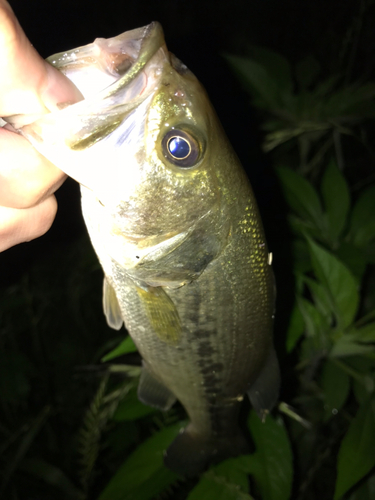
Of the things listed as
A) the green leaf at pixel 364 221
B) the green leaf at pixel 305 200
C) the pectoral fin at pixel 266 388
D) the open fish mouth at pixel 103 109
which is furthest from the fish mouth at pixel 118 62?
the green leaf at pixel 364 221

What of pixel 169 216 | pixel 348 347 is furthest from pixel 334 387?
pixel 169 216

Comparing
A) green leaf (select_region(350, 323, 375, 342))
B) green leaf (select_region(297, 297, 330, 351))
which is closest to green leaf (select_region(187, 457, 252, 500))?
green leaf (select_region(297, 297, 330, 351))

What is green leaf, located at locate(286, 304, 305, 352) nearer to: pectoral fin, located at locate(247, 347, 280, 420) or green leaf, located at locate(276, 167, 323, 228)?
pectoral fin, located at locate(247, 347, 280, 420)

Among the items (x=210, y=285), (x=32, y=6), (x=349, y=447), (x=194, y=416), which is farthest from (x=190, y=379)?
(x=32, y=6)

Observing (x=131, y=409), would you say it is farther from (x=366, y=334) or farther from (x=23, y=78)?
(x=23, y=78)

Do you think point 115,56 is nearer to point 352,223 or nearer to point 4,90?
point 4,90
